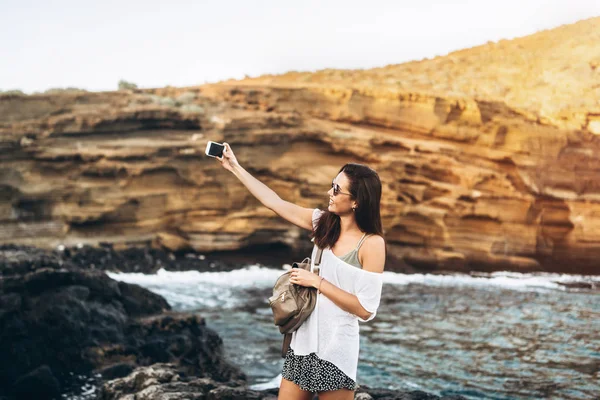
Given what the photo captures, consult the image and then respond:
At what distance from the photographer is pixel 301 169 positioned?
91.2 feet

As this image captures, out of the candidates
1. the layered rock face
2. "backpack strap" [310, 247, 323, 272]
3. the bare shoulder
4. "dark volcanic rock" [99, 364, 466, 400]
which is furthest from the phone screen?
the layered rock face

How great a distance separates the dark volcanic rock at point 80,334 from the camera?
28.8 ft

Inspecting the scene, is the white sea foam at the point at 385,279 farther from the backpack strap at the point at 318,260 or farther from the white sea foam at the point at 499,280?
the backpack strap at the point at 318,260

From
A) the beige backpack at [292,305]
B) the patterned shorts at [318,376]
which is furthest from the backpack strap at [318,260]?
the patterned shorts at [318,376]

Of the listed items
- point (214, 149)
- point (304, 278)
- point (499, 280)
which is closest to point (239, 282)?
point (499, 280)

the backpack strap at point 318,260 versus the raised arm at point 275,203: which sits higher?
the raised arm at point 275,203

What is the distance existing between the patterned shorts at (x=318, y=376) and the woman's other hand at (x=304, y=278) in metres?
0.38

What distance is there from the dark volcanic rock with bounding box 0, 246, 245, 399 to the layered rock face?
1521 centimetres

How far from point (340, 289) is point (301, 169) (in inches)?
954

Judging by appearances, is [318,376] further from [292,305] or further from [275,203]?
[275,203]

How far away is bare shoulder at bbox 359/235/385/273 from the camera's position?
143 inches

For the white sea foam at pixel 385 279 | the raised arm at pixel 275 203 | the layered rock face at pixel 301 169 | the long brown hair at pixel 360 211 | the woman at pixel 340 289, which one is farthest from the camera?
the layered rock face at pixel 301 169

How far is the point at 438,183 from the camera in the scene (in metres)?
28.5

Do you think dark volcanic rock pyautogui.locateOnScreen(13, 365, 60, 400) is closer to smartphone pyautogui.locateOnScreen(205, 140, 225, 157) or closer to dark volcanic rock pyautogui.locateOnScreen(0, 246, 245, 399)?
dark volcanic rock pyautogui.locateOnScreen(0, 246, 245, 399)
